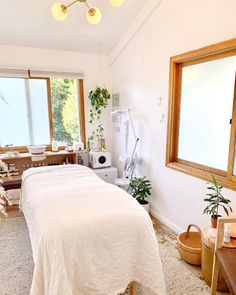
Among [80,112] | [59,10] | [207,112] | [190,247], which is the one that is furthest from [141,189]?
[59,10]

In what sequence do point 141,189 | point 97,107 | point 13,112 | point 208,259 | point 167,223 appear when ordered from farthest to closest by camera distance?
point 97,107 < point 13,112 < point 141,189 < point 167,223 < point 208,259

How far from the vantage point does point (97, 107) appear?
3.92 meters

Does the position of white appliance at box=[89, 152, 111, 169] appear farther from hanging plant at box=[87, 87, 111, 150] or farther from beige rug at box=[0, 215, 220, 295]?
beige rug at box=[0, 215, 220, 295]

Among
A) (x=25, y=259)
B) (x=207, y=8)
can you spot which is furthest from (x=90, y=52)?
(x=25, y=259)

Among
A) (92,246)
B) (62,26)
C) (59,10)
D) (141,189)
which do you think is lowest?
(141,189)

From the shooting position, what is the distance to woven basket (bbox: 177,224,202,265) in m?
2.05

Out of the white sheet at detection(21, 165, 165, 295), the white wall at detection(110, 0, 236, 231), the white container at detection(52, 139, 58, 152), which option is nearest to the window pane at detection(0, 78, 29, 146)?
the white container at detection(52, 139, 58, 152)

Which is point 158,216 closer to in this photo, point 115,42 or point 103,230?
point 103,230

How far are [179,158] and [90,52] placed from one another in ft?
8.14

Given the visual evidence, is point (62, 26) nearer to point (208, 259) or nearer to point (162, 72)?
point (162, 72)

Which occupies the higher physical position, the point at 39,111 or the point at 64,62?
the point at 64,62

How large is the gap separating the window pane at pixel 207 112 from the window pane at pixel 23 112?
234 cm

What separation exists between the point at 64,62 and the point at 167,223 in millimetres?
2998

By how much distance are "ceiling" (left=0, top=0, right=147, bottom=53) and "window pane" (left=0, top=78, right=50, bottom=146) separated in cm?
62
